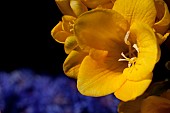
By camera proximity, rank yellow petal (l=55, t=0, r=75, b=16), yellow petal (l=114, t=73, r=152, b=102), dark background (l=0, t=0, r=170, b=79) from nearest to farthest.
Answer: yellow petal (l=114, t=73, r=152, b=102) → yellow petal (l=55, t=0, r=75, b=16) → dark background (l=0, t=0, r=170, b=79)

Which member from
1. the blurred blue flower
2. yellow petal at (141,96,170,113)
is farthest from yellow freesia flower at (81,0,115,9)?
the blurred blue flower

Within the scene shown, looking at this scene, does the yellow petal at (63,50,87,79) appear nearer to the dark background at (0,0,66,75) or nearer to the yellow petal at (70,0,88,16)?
the yellow petal at (70,0,88,16)

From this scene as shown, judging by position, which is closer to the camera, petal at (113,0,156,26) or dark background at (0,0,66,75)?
petal at (113,0,156,26)

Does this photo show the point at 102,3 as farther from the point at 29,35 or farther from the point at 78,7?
the point at 29,35

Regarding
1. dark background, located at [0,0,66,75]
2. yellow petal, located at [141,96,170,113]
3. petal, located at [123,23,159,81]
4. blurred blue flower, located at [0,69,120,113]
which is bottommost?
dark background, located at [0,0,66,75]

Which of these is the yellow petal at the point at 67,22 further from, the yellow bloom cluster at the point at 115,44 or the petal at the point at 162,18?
the petal at the point at 162,18

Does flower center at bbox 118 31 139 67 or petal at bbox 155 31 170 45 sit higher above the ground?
petal at bbox 155 31 170 45
